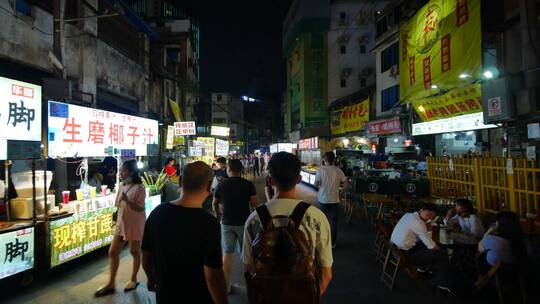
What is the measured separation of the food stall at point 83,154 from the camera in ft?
17.8

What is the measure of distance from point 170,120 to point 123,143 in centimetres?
1299

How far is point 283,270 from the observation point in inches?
77.4

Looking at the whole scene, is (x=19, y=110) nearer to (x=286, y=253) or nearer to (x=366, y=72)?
(x=286, y=253)

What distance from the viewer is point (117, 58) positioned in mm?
12969

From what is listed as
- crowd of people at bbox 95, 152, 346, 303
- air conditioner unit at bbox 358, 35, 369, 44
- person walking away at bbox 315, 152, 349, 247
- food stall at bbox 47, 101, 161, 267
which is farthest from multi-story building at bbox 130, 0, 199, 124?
air conditioner unit at bbox 358, 35, 369, 44

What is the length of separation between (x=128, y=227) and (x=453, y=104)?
9690 mm

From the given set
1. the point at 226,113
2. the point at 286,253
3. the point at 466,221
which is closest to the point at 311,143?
the point at 466,221

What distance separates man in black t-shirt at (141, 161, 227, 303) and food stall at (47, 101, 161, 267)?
4146 millimetres

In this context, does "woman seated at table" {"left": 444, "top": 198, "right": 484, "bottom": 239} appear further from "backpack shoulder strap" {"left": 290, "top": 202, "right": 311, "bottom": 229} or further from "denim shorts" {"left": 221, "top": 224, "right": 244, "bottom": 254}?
"backpack shoulder strap" {"left": 290, "top": 202, "right": 311, "bottom": 229}

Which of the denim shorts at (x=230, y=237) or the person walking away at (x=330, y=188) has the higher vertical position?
the person walking away at (x=330, y=188)

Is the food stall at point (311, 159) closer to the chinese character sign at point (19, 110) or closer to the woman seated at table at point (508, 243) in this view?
the woman seated at table at point (508, 243)

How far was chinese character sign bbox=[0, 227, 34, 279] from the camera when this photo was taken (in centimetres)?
470

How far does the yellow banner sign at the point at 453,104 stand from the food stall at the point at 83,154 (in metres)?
8.94

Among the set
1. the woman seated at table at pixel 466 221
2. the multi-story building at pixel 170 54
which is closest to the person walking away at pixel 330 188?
the woman seated at table at pixel 466 221
